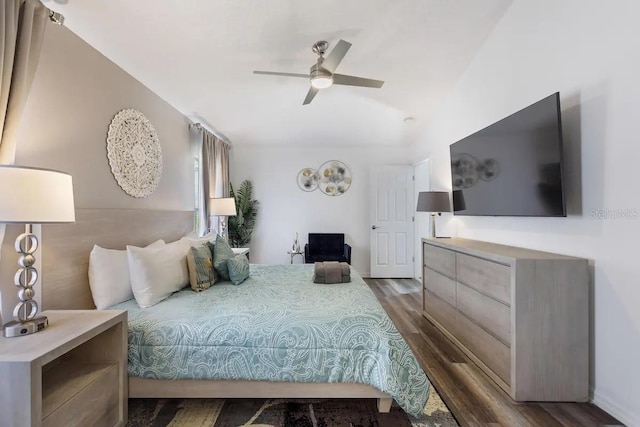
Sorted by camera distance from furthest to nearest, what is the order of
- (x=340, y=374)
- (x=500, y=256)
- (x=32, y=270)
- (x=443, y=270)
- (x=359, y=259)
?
(x=359, y=259), (x=443, y=270), (x=500, y=256), (x=340, y=374), (x=32, y=270)

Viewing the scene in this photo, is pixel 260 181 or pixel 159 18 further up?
pixel 159 18

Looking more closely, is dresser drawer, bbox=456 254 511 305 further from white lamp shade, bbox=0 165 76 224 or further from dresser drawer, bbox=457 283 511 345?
white lamp shade, bbox=0 165 76 224

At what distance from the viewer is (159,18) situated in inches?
85.9

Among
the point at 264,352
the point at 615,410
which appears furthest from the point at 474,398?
the point at 264,352

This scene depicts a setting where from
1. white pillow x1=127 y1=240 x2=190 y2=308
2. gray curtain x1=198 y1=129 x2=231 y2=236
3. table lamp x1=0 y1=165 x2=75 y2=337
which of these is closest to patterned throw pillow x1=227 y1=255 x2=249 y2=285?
white pillow x1=127 y1=240 x2=190 y2=308

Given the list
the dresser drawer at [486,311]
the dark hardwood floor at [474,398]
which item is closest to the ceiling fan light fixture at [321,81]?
the dresser drawer at [486,311]

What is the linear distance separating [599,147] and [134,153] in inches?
137

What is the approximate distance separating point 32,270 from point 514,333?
270 cm

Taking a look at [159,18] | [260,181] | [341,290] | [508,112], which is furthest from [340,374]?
[260,181]

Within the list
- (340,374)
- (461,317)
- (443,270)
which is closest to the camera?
(340,374)

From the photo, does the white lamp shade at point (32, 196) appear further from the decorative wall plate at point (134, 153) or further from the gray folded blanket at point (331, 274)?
the gray folded blanket at point (331, 274)

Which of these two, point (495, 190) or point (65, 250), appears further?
point (495, 190)

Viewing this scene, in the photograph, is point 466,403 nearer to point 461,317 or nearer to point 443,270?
point 461,317

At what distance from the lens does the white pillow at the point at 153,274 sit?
192 centimetres
